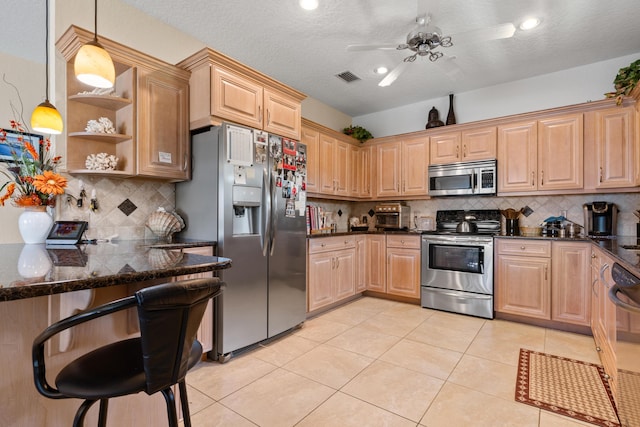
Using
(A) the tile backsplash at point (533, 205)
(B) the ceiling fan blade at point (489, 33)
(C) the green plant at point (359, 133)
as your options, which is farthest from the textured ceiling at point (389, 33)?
(A) the tile backsplash at point (533, 205)

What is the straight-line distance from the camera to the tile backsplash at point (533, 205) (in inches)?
125

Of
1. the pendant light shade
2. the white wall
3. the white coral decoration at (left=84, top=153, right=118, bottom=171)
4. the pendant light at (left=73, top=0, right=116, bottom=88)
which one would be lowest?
the white coral decoration at (left=84, top=153, right=118, bottom=171)

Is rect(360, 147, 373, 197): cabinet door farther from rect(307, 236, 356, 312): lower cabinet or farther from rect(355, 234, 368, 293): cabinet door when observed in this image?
rect(307, 236, 356, 312): lower cabinet

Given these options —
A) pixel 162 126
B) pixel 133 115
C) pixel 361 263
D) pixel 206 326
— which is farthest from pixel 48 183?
pixel 361 263

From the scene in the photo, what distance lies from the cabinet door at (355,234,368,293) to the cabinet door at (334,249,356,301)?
0.35ft

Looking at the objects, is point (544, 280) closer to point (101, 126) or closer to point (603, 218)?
point (603, 218)

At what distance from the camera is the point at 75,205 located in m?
2.19

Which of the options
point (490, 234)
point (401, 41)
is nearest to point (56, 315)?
point (401, 41)

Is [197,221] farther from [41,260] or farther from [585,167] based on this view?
[585,167]

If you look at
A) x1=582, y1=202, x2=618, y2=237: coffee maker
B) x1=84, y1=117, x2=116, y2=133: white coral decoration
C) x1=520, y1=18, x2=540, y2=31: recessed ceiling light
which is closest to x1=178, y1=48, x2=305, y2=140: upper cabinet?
x1=84, y1=117, x2=116, y2=133: white coral decoration

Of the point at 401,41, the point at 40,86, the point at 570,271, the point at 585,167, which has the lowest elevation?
the point at 570,271

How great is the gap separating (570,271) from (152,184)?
4.05 m

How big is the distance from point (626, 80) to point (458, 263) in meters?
2.37

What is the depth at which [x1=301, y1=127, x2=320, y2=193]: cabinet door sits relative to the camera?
3.78 m
